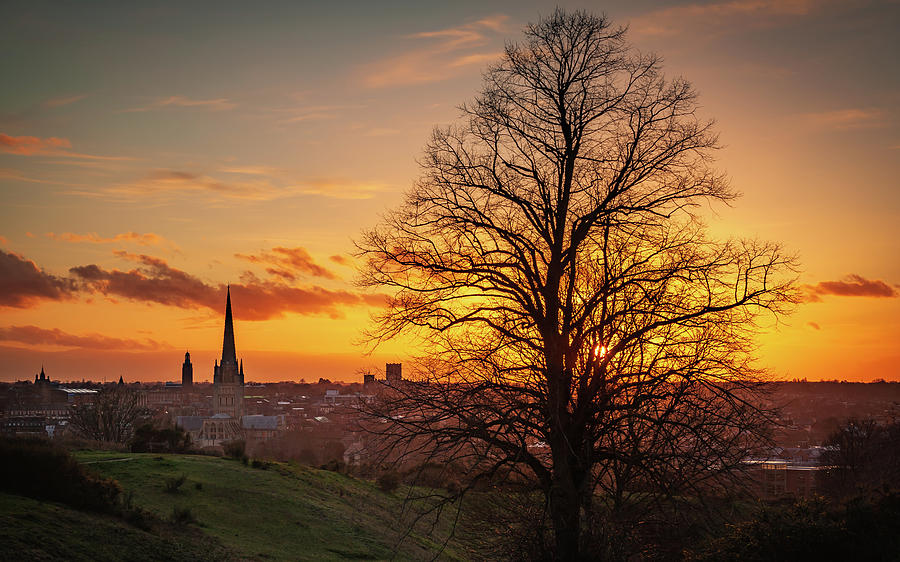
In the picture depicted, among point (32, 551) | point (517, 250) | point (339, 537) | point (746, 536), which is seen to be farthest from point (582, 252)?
point (339, 537)

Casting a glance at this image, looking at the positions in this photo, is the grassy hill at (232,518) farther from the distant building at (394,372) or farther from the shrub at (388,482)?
the distant building at (394,372)

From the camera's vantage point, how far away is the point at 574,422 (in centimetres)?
1143

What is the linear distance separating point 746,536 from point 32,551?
13.2 metres

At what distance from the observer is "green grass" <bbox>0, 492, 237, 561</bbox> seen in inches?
574

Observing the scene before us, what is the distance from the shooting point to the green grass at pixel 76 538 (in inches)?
574

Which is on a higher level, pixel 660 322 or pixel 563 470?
pixel 660 322

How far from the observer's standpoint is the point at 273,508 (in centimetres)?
2712

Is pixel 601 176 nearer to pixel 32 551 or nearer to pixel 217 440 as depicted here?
pixel 32 551

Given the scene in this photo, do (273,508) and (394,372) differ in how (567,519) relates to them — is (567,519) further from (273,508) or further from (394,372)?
(273,508)

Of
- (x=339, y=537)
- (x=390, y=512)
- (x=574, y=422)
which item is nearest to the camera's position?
(x=574, y=422)

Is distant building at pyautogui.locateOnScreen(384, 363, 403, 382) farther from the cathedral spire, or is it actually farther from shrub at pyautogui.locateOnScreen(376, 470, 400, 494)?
the cathedral spire

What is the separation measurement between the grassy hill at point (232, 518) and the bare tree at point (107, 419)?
2195 centimetres

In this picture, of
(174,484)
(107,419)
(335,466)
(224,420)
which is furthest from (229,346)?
(174,484)

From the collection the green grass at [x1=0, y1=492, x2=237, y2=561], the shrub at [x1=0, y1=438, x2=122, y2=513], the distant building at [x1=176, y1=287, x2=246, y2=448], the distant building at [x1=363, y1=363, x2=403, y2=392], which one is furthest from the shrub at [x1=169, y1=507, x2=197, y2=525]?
the distant building at [x1=176, y1=287, x2=246, y2=448]
